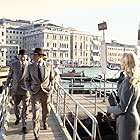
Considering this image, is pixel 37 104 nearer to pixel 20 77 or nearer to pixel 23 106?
pixel 23 106

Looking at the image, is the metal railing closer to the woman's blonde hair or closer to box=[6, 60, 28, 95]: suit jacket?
the woman's blonde hair

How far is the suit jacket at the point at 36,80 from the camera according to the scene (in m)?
6.91

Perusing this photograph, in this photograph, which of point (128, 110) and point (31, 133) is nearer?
point (128, 110)

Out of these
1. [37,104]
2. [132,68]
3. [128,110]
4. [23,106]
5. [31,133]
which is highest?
[132,68]

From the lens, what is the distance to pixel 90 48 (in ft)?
542

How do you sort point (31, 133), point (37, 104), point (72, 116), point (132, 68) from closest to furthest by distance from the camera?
point (132, 68), point (37, 104), point (31, 133), point (72, 116)

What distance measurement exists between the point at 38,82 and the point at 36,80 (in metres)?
0.06

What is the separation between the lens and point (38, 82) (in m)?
6.98

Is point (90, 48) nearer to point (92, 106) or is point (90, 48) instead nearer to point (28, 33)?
point (28, 33)

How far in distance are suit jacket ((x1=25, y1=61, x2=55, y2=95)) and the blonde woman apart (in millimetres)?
2773

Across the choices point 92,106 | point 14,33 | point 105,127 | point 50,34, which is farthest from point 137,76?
point 14,33

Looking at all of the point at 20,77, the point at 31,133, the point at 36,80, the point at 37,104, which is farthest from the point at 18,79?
the point at 31,133

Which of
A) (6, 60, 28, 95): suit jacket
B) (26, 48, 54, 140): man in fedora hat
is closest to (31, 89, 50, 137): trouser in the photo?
(26, 48, 54, 140): man in fedora hat

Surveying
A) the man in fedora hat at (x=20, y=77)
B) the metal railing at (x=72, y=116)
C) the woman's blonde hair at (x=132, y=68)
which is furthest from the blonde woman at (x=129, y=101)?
the man in fedora hat at (x=20, y=77)
